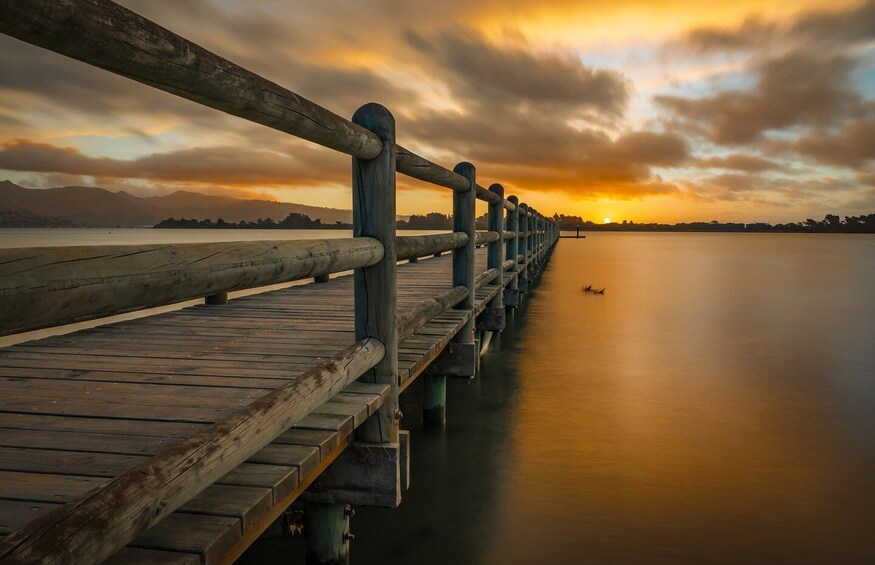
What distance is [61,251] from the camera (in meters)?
1.17

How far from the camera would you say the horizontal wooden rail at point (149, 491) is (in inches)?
47.9

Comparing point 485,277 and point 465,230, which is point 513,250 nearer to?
point 485,277

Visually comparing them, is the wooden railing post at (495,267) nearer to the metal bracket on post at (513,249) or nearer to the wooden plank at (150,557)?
the metal bracket on post at (513,249)

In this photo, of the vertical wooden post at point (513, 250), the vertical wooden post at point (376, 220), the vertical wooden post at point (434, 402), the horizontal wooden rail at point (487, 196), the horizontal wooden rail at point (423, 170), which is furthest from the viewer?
the vertical wooden post at point (513, 250)

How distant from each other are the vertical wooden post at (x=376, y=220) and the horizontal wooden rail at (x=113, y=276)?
98 centimetres

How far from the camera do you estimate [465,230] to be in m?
5.91

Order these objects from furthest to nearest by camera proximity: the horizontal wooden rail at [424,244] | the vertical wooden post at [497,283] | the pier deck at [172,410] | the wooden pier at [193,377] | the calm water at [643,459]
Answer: the vertical wooden post at [497,283] < the calm water at [643,459] < the horizontal wooden rail at [424,244] < the pier deck at [172,410] < the wooden pier at [193,377]

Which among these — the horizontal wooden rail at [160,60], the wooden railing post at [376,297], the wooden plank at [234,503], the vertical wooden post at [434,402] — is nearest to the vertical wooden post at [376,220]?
the wooden railing post at [376,297]

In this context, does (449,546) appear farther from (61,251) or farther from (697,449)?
(61,251)

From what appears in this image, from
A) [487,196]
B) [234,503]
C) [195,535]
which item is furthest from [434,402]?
[195,535]

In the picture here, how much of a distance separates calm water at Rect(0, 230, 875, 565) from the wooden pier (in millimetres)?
1448

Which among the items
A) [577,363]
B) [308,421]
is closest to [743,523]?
[308,421]

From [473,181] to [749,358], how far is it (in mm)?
7349

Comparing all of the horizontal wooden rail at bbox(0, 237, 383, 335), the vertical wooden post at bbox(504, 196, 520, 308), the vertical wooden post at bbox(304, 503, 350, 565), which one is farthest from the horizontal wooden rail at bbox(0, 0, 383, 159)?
the vertical wooden post at bbox(504, 196, 520, 308)
